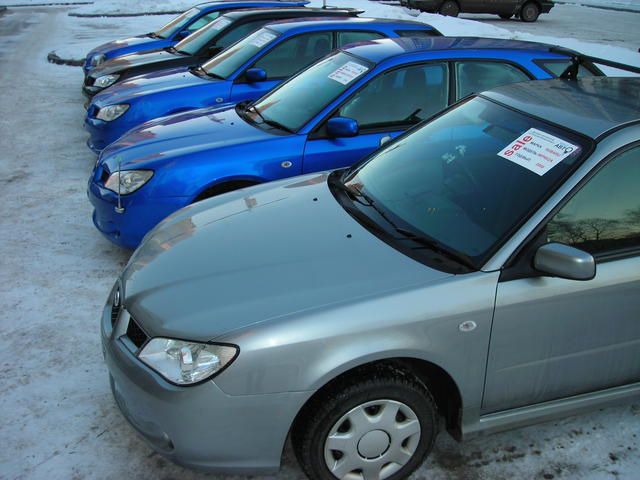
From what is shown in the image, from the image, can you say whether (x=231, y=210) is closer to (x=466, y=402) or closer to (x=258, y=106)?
(x=466, y=402)

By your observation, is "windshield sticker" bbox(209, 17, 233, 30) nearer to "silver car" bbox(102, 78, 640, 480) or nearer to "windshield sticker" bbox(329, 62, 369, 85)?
"windshield sticker" bbox(329, 62, 369, 85)

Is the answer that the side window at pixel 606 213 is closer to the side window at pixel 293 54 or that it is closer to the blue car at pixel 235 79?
the blue car at pixel 235 79

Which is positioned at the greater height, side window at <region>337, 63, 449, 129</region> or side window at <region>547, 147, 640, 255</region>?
side window at <region>547, 147, 640, 255</region>

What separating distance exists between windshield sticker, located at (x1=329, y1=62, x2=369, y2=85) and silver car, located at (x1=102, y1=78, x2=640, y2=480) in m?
1.79

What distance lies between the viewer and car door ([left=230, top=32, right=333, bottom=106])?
6.65m

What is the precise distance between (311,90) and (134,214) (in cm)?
163

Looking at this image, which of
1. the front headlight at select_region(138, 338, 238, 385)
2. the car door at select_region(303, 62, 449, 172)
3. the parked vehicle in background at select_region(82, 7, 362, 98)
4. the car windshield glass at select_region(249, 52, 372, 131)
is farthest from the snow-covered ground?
the parked vehicle in background at select_region(82, 7, 362, 98)

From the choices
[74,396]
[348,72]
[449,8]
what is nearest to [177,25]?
[348,72]

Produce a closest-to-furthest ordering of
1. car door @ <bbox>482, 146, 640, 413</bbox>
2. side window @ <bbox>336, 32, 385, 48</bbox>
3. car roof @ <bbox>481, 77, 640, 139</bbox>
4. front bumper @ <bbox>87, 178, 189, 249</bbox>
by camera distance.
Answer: car door @ <bbox>482, 146, 640, 413</bbox> → car roof @ <bbox>481, 77, 640, 139</bbox> → front bumper @ <bbox>87, 178, 189, 249</bbox> → side window @ <bbox>336, 32, 385, 48</bbox>

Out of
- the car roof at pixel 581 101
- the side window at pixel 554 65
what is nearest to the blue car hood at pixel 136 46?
the side window at pixel 554 65

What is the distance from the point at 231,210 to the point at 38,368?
139 centimetres

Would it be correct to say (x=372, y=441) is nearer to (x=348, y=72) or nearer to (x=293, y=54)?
(x=348, y=72)

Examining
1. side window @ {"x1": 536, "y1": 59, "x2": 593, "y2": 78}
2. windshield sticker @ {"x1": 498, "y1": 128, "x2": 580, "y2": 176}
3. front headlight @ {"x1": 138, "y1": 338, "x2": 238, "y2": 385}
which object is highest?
windshield sticker @ {"x1": 498, "y1": 128, "x2": 580, "y2": 176}

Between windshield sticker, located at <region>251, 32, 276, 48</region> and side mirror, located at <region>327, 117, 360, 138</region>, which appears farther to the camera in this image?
windshield sticker, located at <region>251, 32, 276, 48</region>
